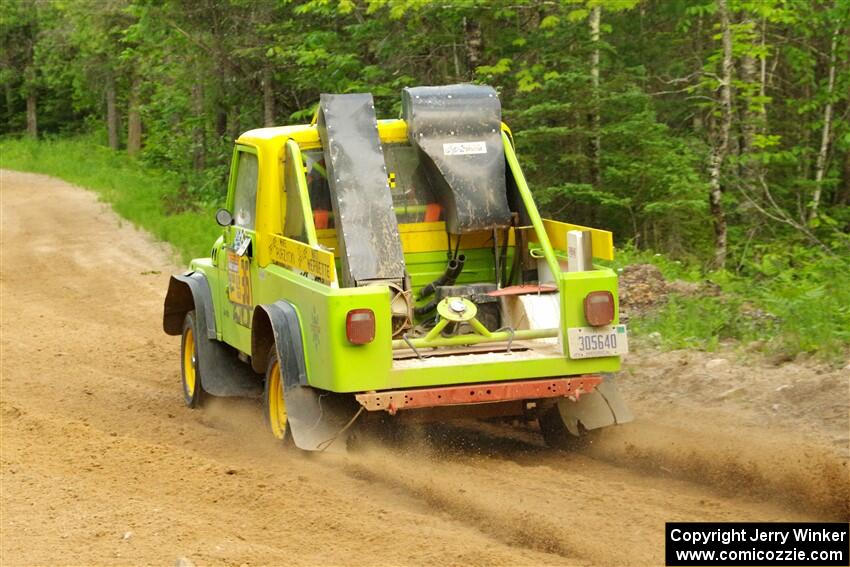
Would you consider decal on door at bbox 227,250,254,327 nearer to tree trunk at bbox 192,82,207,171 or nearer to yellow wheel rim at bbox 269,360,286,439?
yellow wheel rim at bbox 269,360,286,439

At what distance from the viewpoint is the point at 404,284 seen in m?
8.04

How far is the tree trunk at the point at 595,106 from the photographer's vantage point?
1689cm

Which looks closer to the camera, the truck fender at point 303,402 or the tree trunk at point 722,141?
the truck fender at point 303,402

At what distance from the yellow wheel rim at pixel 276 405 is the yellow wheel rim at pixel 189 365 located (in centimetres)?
222

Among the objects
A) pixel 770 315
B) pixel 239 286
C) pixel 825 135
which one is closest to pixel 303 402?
pixel 239 286

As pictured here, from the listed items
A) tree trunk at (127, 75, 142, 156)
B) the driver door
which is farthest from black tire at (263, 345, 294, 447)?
tree trunk at (127, 75, 142, 156)

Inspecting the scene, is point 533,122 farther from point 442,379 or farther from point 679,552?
point 679,552

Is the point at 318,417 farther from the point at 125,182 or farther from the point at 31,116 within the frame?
the point at 31,116

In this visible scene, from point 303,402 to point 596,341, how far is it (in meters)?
1.75

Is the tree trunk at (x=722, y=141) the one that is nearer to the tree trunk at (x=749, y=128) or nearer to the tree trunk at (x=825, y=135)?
the tree trunk at (x=749, y=128)

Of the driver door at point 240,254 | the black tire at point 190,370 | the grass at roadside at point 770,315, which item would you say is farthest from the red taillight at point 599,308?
the black tire at point 190,370
